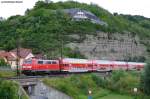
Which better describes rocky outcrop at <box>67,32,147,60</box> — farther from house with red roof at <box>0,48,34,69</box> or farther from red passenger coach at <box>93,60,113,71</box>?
red passenger coach at <box>93,60,113,71</box>

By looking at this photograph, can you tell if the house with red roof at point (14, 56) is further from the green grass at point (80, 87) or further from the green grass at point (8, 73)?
the green grass at point (80, 87)

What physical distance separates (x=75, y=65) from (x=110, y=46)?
142ft

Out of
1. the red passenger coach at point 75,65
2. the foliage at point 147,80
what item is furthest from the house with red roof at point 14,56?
the foliage at point 147,80

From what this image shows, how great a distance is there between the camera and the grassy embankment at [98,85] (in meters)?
64.7

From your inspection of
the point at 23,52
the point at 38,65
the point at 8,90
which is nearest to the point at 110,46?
the point at 23,52

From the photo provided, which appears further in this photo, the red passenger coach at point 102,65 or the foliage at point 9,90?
the red passenger coach at point 102,65

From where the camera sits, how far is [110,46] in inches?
4879

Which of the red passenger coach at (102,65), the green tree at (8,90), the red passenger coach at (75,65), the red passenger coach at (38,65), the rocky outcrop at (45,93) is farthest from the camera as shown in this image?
the red passenger coach at (102,65)

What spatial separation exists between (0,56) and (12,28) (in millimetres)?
28267

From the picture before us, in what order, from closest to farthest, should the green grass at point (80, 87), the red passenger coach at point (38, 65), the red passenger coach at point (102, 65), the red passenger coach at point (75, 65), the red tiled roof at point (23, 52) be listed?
1. the green grass at point (80, 87)
2. the red passenger coach at point (38, 65)
3. the red passenger coach at point (75, 65)
4. the red passenger coach at point (102, 65)
5. the red tiled roof at point (23, 52)

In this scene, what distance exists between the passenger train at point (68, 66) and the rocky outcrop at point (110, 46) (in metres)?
16.2

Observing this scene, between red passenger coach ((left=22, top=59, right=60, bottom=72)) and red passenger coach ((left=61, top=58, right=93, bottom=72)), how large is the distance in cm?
311

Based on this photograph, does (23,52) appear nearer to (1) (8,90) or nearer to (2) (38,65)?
(2) (38,65)

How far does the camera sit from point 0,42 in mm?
114062
